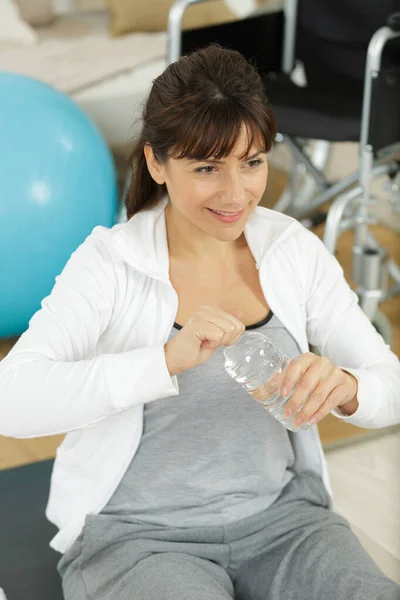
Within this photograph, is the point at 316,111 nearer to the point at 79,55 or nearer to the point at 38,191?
the point at 38,191

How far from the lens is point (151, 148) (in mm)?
1359

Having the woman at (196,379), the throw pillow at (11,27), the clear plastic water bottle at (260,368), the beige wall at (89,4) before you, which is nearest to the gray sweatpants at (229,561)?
the woman at (196,379)

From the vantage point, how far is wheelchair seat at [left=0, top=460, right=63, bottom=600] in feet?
5.48

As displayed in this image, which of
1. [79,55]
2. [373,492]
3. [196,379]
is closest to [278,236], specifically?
[196,379]

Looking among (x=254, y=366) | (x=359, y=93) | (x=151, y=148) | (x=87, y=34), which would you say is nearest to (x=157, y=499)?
(x=254, y=366)

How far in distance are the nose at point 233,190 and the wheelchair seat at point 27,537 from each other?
80 cm

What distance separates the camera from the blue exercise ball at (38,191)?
103 inches

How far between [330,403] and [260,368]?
0.13 meters

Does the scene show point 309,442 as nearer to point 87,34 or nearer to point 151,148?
point 151,148

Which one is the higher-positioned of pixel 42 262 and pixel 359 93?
pixel 359 93

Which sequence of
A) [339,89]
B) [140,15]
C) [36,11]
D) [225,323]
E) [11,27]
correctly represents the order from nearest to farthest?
[225,323] < [339,89] < [11,27] < [140,15] < [36,11]

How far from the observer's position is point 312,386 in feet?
4.13

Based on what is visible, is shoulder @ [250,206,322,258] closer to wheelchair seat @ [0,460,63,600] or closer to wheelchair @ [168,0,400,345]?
wheelchair seat @ [0,460,63,600]

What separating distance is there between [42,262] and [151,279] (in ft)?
4.23
